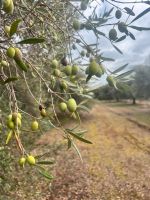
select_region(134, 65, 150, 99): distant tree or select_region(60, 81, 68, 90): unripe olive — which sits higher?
select_region(60, 81, 68, 90): unripe olive

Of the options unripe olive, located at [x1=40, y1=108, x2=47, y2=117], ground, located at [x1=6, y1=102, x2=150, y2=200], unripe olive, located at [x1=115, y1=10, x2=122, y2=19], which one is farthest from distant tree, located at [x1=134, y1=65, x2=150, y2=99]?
unripe olive, located at [x1=40, y1=108, x2=47, y2=117]

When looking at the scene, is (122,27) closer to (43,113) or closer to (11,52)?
(43,113)

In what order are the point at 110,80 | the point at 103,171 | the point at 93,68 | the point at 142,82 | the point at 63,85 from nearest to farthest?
1. the point at 93,68
2. the point at 110,80
3. the point at 63,85
4. the point at 103,171
5. the point at 142,82

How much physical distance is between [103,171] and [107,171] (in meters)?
0.18

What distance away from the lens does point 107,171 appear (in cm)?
1916

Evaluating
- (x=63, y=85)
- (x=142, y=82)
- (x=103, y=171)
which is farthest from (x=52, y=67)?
(x=142, y=82)

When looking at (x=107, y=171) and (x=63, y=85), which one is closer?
(x=63, y=85)

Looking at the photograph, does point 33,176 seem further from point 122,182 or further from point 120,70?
point 120,70

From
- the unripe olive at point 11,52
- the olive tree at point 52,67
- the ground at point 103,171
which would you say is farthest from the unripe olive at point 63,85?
the ground at point 103,171

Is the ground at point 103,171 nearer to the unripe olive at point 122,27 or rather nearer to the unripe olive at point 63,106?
the unripe olive at point 122,27

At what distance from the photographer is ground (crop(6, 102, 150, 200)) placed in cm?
1485

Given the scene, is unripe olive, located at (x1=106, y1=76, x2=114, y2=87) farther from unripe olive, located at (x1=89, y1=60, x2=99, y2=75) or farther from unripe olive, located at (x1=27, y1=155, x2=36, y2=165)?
unripe olive, located at (x1=27, y1=155, x2=36, y2=165)

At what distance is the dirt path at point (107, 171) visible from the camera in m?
15.2

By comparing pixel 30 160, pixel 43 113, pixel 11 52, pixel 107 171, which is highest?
pixel 11 52
